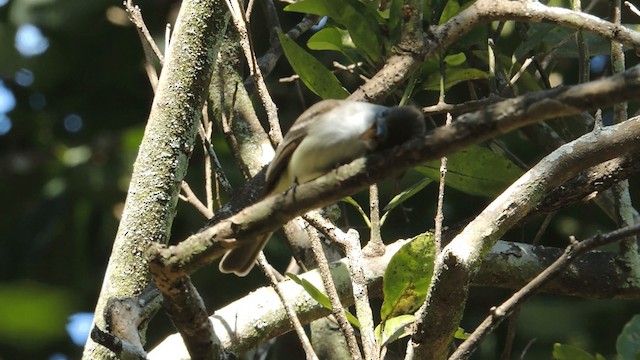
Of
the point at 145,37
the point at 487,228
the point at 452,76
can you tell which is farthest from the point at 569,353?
the point at 145,37

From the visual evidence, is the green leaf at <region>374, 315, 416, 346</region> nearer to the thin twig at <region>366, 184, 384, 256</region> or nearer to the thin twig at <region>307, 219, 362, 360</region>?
the thin twig at <region>307, 219, 362, 360</region>

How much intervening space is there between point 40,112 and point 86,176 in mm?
928

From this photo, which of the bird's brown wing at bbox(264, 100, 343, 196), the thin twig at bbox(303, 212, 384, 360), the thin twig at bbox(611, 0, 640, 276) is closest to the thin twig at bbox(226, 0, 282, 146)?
the bird's brown wing at bbox(264, 100, 343, 196)

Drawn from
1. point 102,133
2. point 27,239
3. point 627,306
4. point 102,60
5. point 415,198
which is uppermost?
point 102,60

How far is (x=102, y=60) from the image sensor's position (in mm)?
5512

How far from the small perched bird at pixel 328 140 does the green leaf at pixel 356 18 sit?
617 mm

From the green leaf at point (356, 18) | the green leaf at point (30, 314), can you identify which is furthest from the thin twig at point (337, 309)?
the green leaf at point (30, 314)

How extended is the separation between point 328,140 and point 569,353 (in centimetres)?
96

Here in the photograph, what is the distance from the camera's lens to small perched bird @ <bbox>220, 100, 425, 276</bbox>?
220 centimetres

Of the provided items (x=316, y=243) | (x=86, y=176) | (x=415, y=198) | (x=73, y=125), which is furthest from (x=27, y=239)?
(x=316, y=243)

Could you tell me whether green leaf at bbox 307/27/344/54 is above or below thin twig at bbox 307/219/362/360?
above

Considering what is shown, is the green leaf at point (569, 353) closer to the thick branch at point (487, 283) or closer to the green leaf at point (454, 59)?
the thick branch at point (487, 283)

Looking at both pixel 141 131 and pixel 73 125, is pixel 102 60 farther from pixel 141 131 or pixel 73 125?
pixel 141 131

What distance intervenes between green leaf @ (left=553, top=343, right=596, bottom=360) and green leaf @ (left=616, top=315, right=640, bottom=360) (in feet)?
0.61
